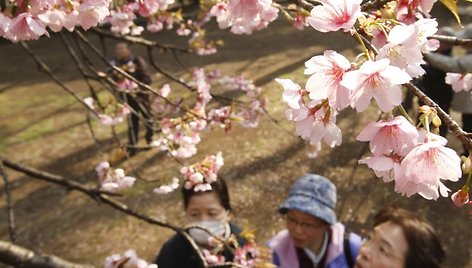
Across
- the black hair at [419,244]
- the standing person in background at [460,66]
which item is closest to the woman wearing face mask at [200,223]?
the black hair at [419,244]

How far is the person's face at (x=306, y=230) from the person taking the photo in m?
2.26

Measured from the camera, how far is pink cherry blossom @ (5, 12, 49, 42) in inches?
43.1

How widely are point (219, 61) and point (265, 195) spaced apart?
4.92 metres

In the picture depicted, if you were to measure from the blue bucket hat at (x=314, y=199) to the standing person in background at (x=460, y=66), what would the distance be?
4.06ft

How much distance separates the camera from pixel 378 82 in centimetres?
71

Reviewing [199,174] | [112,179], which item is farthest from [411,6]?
[112,179]

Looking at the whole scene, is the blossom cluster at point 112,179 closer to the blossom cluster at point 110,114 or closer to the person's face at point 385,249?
the blossom cluster at point 110,114

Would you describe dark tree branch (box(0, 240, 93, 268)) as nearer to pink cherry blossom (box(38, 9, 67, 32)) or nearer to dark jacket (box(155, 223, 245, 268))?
dark jacket (box(155, 223, 245, 268))

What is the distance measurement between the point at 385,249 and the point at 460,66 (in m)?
2.08

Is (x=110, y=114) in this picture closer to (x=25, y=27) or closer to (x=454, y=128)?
(x=25, y=27)

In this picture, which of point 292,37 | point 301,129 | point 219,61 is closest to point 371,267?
point 301,129

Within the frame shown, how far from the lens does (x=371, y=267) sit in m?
1.91

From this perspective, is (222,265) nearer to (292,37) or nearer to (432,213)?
(432,213)

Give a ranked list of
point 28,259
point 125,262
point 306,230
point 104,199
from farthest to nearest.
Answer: point 306,230 < point 104,199 < point 125,262 < point 28,259
